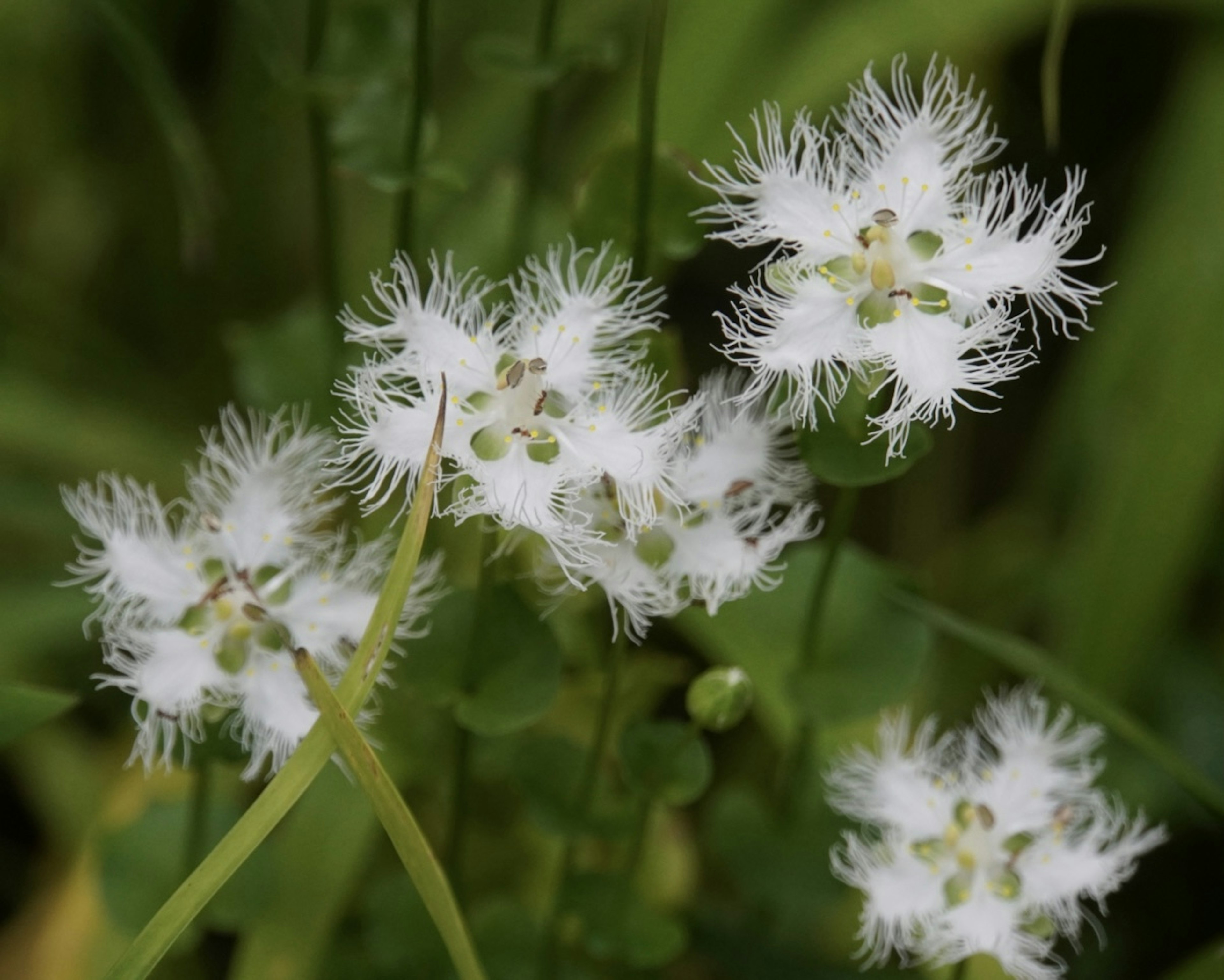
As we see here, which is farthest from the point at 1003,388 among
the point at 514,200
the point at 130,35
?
the point at 130,35

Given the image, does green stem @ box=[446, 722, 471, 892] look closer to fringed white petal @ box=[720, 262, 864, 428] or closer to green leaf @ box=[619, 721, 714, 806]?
green leaf @ box=[619, 721, 714, 806]

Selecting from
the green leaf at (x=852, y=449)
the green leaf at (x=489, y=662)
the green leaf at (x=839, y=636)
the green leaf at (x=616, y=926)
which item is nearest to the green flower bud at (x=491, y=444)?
the green leaf at (x=489, y=662)

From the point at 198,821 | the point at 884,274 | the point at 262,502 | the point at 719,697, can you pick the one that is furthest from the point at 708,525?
the point at 198,821

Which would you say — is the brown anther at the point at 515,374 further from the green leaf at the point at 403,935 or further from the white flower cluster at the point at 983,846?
the green leaf at the point at 403,935

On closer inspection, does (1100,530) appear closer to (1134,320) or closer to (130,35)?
(1134,320)

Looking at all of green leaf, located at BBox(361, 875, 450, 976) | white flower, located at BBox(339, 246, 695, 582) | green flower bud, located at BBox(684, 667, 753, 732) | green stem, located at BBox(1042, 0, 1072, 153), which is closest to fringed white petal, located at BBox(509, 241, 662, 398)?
white flower, located at BBox(339, 246, 695, 582)
